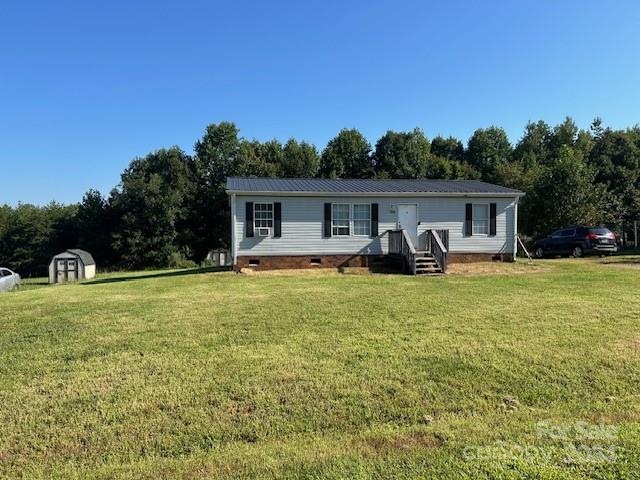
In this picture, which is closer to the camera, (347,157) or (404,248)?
(404,248)

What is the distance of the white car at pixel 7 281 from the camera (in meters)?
18.6

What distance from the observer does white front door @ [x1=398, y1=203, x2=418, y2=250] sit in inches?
656

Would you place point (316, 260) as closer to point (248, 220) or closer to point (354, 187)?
point (248, 220)

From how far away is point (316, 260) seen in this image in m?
16.2

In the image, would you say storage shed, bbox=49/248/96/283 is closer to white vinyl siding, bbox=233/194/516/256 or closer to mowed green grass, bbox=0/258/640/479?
white vinyl siding, bbox=233/194/516/256

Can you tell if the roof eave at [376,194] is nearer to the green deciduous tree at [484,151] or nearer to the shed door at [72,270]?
the shed door at [72,270]

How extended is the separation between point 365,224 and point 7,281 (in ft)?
49.8

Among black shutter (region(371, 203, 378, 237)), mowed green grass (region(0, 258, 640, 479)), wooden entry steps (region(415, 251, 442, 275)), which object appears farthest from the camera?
black shutter (region(371, 203, 378, 237))

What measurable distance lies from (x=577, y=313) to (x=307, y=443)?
583 cm

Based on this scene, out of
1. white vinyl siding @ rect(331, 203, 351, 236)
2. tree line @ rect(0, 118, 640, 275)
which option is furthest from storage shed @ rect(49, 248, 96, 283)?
white vinyl siding @ rect(331, 203, 351, 236)

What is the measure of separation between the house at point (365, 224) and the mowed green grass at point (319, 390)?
7.41m

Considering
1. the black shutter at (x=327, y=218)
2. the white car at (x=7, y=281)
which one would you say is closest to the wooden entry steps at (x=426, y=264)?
the black shutter at (x=327, y=218)

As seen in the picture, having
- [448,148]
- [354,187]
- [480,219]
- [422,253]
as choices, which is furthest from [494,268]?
[448,148]

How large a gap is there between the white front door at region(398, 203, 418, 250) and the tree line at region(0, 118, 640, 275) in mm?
16145
